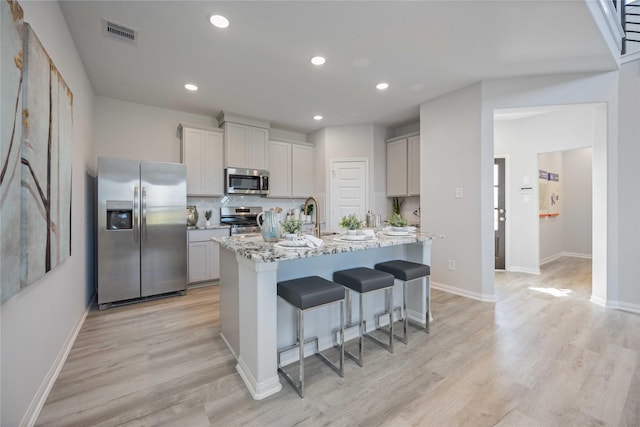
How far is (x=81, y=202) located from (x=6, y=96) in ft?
6.49

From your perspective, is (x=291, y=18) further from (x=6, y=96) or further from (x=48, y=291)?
(x=48, y=291)

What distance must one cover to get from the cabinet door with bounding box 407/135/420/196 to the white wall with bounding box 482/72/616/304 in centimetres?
139

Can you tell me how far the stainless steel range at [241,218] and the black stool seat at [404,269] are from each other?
105 inches

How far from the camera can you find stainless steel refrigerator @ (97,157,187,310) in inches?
125

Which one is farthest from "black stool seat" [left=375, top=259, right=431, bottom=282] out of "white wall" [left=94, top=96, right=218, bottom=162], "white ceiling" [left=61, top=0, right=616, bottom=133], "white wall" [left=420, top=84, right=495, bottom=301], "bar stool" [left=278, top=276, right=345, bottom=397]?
"white wall" [left=94, top=96, right=218, bottom=162]

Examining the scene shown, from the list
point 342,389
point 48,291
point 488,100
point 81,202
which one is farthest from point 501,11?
point 81,202

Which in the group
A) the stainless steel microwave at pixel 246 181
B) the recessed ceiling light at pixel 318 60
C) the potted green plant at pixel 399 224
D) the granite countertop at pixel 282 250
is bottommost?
the granite countertop at pixel 282 250

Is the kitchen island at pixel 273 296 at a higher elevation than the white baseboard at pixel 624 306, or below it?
higher

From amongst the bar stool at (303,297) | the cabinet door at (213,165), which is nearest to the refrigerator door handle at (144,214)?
the cabinet door at (213,165)

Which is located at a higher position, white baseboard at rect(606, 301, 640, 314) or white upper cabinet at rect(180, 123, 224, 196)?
white upper cabinet at rect(180, 123, 224, 196)

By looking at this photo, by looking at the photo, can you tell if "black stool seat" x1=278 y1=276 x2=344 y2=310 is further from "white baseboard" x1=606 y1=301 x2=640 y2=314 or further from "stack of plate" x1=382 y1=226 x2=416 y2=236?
"white baseboard" x1=606 y1=301 x2=640 y2=314

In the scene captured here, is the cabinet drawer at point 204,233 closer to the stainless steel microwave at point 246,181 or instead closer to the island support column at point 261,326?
the stainless steel microwave at point 246,181

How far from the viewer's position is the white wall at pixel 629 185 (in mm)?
2939

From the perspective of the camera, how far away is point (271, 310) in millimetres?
1737
